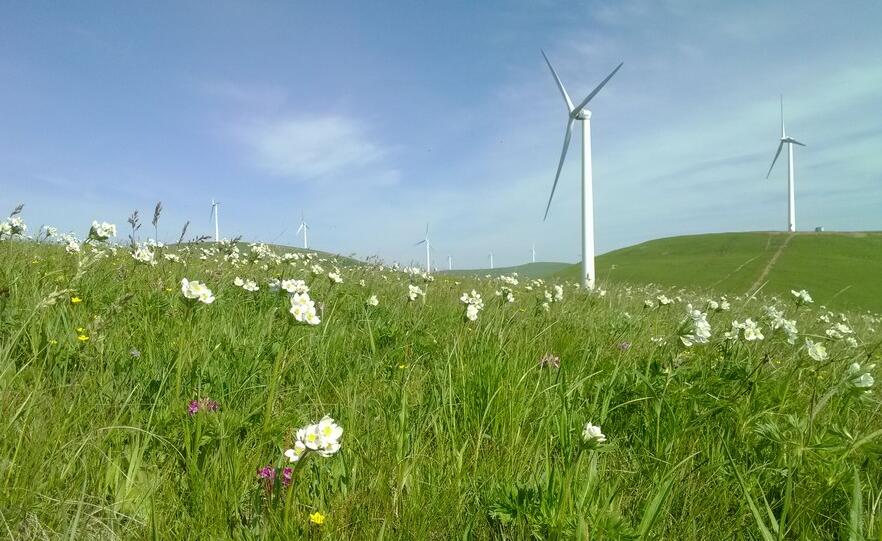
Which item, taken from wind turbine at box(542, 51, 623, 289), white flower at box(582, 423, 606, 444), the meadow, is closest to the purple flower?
the meadow

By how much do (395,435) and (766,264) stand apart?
6970 centimetres

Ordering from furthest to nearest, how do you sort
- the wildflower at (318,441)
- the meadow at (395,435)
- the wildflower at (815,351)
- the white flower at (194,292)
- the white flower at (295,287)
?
1. the wildflower at (815,351)
2. the white flower at (295,287)
3. the white flower at (194,292)
4. the meadow at (395,435)
5. the wildflower at (318,441)

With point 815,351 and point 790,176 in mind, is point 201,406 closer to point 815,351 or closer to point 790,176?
point 815,351

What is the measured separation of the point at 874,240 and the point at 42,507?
91786mm

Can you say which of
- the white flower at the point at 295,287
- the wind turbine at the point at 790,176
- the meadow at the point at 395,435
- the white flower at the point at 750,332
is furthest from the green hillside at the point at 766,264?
the white flower at the point at 295,287

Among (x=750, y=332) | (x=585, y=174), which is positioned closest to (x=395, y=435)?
(x=750, y=332)

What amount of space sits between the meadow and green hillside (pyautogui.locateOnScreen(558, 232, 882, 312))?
135 ft

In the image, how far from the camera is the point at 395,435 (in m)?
2.45

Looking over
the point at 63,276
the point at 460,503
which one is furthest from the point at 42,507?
the point at 63,276

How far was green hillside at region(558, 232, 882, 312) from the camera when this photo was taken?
5023 centimetres

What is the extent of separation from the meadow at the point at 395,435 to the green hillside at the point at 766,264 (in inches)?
1621

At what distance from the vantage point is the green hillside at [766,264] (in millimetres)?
50225

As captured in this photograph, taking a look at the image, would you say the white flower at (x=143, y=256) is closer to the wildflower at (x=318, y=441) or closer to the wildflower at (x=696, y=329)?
the wildflower at (x=318, y=441)

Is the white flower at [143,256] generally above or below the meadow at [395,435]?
above
